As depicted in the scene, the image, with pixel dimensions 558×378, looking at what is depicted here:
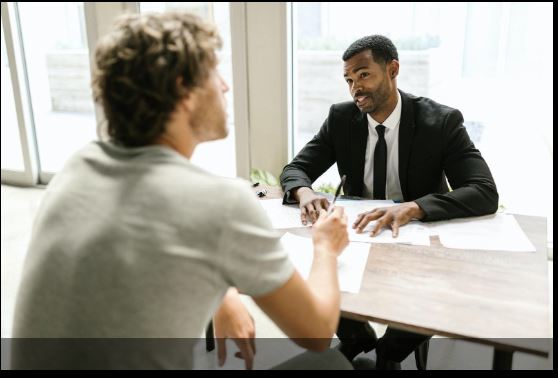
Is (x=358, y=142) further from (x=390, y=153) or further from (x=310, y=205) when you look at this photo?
(x=310, y=205)

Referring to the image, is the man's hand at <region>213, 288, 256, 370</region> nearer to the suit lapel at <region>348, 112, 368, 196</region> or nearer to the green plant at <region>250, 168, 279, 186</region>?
the suit lapel at <region>348, 112, 368, 196</region>

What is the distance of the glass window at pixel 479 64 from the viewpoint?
292 cm

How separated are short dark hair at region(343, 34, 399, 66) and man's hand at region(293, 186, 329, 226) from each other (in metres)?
0.55

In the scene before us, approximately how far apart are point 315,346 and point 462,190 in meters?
0.88

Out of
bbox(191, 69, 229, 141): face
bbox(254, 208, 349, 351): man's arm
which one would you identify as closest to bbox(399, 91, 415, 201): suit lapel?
bbox(254, 208, 349, 351): man's arm

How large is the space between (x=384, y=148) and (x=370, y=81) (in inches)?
10.0

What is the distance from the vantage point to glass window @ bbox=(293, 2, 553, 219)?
292 centimetres

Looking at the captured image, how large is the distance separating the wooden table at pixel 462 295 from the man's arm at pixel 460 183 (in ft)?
0.64

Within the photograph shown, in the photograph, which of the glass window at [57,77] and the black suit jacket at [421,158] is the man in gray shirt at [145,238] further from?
the glass window at [57,77]

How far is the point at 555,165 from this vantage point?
2.73 metres

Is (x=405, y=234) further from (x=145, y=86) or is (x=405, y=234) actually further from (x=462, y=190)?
(x=145, y=86)

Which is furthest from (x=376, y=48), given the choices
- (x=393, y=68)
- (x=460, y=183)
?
(x=460, y=183)

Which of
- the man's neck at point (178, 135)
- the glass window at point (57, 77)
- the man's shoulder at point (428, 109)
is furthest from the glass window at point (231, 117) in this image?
the man's neck at point (178, 135)

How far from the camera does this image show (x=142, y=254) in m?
0.77
